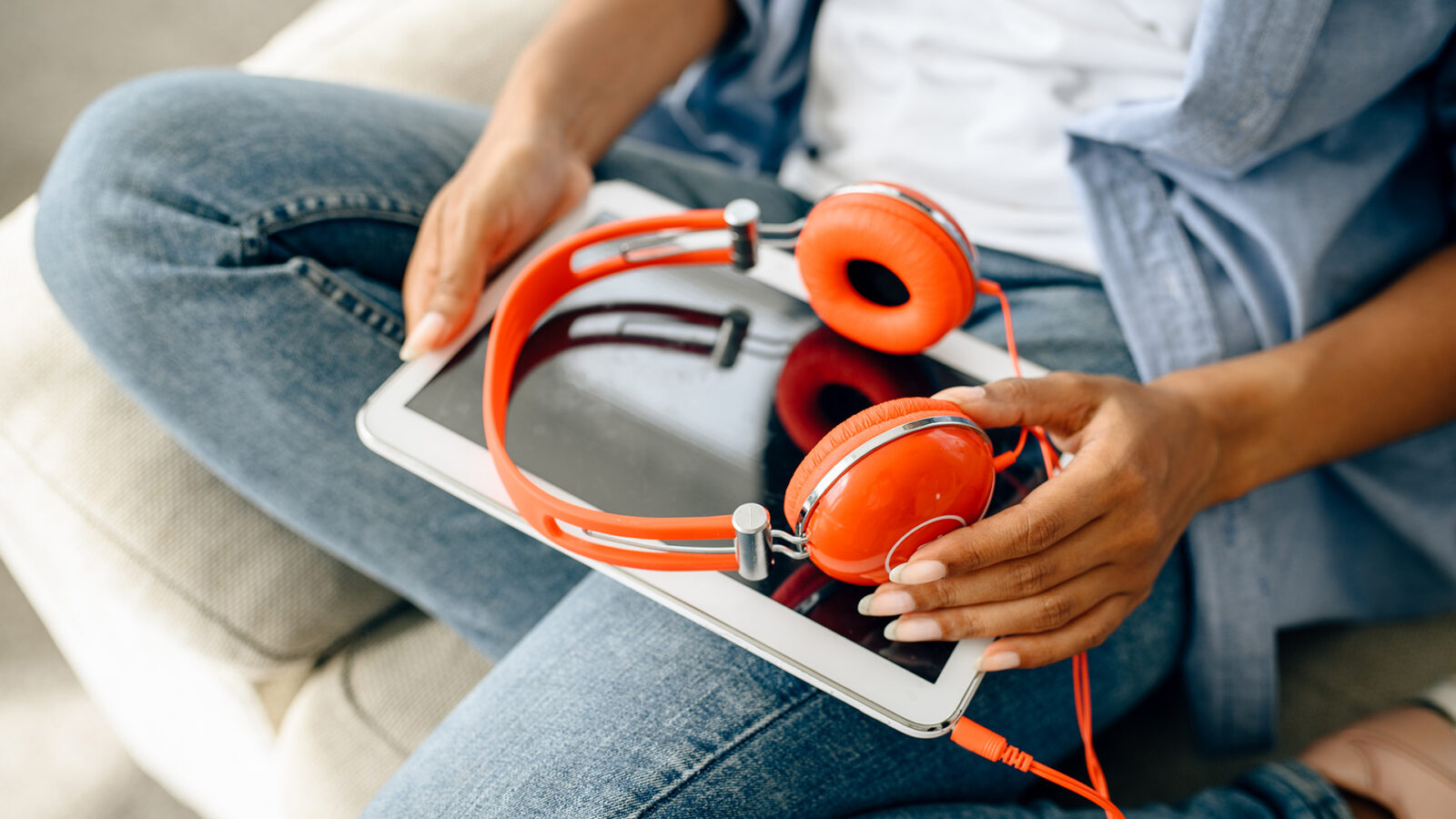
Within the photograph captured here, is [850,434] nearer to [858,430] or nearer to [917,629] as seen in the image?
[858,430]

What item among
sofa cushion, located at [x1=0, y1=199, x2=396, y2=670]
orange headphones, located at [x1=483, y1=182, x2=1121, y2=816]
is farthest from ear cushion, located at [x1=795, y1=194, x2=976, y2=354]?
sofa cushion, located at [x1=0, y1=199, x2=396, y2=670]

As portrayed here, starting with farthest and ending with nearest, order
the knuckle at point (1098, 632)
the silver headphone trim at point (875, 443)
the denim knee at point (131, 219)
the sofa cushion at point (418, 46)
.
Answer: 1. the sofa cushion at point (418, 46)
2. the denim knee at point (131, 219)
3. the knuckle at point (1098, 632)
4. the silver headphone trim at point (875, 443)

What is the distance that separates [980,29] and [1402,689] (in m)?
0.61

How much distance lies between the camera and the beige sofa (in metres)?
0.68

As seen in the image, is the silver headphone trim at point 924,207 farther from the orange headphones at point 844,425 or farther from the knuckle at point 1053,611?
the knuckle at point 1053,611

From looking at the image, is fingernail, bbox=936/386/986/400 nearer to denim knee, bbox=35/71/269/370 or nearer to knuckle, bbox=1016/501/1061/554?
knuckle, bbox=1016/501/1061/554

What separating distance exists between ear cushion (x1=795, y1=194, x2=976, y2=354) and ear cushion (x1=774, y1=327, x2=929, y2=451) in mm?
18

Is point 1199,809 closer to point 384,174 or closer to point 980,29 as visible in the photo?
point 980,29

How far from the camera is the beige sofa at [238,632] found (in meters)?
0.68

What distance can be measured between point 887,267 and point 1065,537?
0.59ft

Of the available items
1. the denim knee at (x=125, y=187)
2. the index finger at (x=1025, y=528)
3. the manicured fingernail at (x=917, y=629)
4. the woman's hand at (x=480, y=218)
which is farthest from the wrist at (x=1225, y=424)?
the denim knee at (x=125, y=187)

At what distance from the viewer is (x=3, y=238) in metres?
0.77

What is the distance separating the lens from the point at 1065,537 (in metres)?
0.49

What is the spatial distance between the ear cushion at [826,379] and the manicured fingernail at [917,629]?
0.13m
